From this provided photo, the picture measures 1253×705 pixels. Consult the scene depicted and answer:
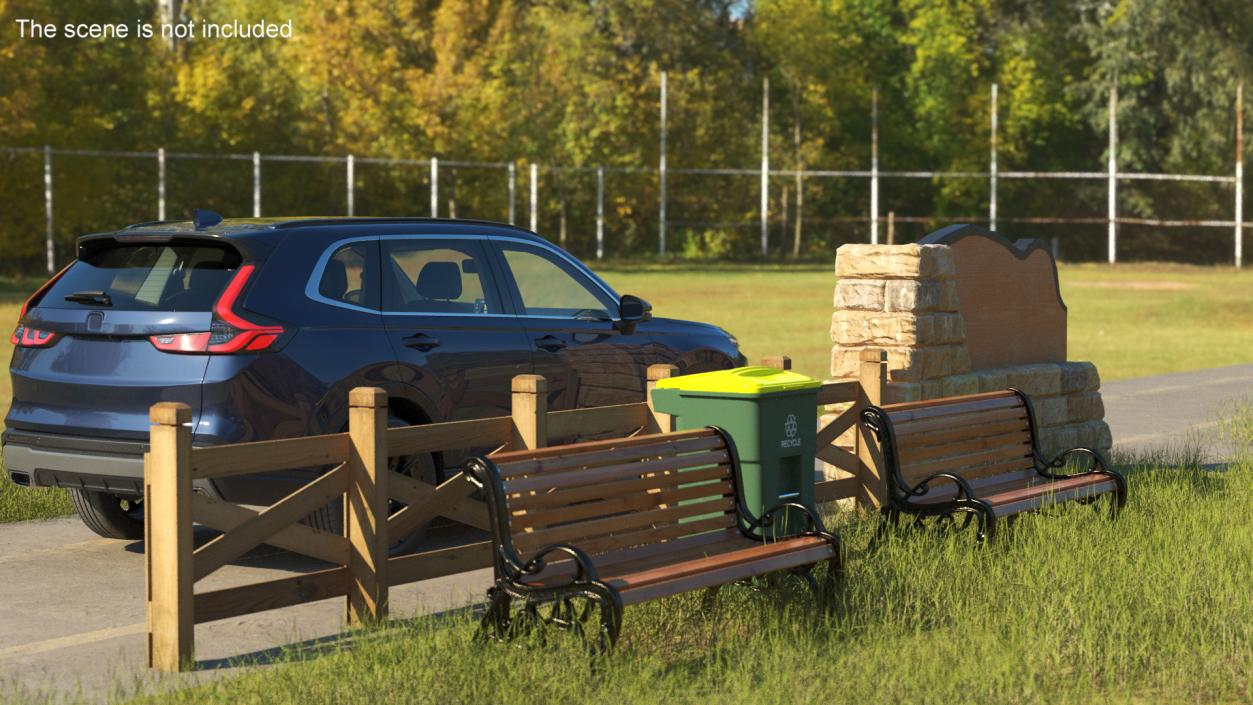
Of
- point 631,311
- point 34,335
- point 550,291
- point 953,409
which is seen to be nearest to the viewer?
point 34,335

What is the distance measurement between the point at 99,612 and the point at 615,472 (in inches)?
103

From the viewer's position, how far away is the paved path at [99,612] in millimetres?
6945

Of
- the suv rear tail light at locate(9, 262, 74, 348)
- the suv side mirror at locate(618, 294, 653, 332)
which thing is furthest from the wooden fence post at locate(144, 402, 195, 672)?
the suv side mirror at locate(618, 294, 653, 332)

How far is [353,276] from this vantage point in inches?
367

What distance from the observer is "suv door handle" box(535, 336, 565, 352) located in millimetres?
10133

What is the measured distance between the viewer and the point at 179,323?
8578 millimetres

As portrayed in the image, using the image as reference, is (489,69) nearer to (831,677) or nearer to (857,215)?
(857,215)

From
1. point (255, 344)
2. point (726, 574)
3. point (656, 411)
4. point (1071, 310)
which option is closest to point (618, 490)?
point (726, 574)

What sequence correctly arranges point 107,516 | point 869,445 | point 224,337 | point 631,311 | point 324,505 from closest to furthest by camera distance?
point 324,505, point 224,337, point 107,516, point 869,445, point 631,311

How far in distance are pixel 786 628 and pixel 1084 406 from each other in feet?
21.4

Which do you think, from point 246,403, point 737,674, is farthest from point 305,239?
point 737,674

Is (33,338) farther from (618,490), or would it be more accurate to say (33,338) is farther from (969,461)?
(969,461)

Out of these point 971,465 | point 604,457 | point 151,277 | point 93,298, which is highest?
point 151,277

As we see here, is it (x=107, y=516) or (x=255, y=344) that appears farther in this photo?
(x=107, y=516)
